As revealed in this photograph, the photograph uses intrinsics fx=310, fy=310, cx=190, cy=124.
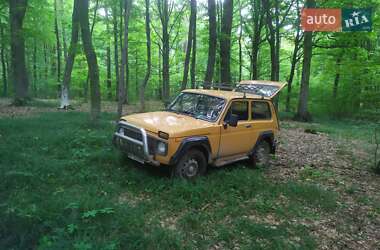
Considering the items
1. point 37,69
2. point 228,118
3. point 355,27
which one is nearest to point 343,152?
point 228,118

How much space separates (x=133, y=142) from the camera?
6.47m

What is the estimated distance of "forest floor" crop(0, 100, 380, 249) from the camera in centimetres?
445

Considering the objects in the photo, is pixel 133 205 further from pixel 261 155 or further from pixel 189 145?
pixel 261 155

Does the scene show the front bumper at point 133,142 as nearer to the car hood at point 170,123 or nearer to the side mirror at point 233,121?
the car hood at point 170,123

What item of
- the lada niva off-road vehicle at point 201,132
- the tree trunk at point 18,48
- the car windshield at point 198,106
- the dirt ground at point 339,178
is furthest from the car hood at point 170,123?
the tree trunk at point 18,48

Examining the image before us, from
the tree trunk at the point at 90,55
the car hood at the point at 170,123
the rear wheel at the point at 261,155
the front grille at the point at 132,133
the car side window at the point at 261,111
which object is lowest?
the rear wheel at the point at 261,155

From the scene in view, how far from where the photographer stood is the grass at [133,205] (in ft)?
14.4

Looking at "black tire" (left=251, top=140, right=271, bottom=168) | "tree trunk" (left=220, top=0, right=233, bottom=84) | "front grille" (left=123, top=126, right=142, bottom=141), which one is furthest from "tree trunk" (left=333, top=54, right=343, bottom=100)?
"front grille" (left=123, top=126, right=142, bottom=141)

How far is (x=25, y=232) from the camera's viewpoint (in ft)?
14.2

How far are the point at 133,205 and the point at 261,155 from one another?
440 centimetres

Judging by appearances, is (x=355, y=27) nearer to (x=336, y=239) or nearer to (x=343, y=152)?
(x=343, y=152)

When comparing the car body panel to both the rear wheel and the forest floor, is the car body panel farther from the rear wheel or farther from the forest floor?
the forest floor

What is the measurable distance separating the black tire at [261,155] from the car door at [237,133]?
44 centimetres

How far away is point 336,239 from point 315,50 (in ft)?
72.3
